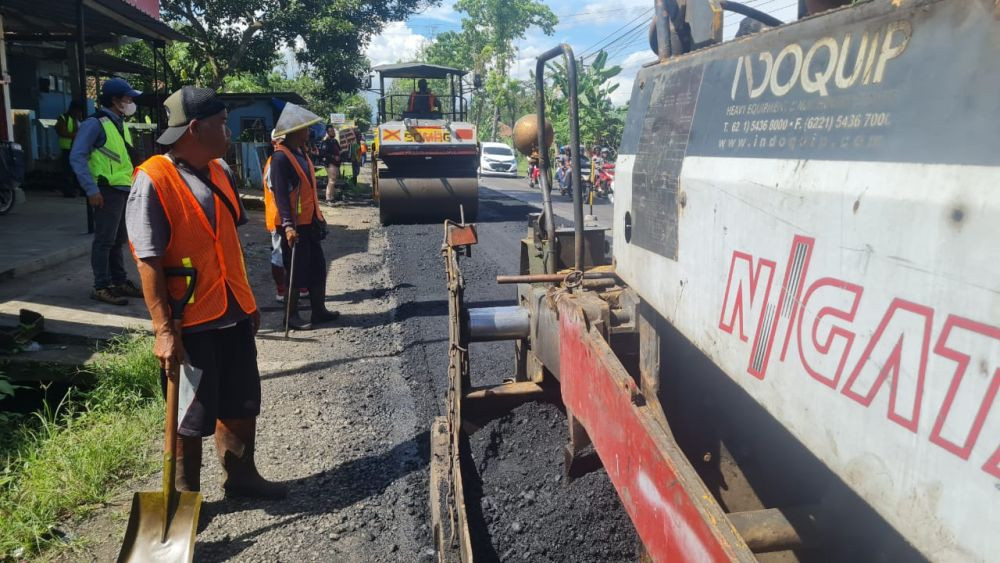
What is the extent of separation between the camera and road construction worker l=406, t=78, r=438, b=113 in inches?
564

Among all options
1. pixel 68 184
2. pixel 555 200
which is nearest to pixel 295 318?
pixel 68 184

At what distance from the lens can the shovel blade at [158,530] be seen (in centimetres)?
291

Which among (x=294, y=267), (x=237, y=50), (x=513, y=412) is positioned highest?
(x=237, y=50)

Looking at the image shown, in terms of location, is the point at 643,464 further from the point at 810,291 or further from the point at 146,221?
the point at 146,221

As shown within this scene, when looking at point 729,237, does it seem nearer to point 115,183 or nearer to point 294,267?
point 294,267

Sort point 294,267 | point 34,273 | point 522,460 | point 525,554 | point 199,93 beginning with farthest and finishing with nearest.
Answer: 1. point 34,273
2. point 294,267
3. point 522,460
4. point 199,93
5. point 525,554

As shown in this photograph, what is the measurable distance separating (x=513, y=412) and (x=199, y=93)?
2160 millimetres

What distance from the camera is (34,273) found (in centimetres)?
718

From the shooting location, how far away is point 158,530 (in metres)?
2.97

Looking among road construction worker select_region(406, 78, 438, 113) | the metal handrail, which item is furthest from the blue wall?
the metal handrail

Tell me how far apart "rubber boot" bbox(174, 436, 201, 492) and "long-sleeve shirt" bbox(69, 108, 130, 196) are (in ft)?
11.8

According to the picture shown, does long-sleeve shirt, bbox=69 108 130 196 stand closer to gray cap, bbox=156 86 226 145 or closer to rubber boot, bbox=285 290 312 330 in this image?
rubber boot, bbox=285 290 312 330

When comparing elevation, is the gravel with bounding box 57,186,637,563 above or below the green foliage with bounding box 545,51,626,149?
below

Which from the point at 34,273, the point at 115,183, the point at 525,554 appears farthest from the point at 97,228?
the point at 525,554
